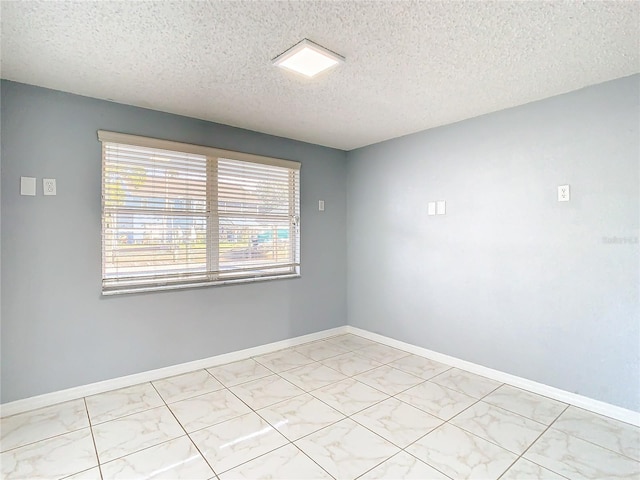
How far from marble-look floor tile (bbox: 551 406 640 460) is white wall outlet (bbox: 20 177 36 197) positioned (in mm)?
4123

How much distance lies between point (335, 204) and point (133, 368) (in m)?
2.86

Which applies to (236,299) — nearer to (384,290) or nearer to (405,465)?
(384,290)

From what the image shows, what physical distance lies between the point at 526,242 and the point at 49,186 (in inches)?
153

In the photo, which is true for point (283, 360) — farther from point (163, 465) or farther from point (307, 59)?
point (307, 59)

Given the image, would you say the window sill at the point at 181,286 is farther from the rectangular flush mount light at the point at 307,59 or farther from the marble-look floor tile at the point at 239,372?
the rectangular flush mount light at the point at 307,59

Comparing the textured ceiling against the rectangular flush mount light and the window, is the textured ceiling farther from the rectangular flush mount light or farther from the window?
the window

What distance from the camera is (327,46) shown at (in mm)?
2002

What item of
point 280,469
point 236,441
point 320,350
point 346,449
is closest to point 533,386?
point 346,449

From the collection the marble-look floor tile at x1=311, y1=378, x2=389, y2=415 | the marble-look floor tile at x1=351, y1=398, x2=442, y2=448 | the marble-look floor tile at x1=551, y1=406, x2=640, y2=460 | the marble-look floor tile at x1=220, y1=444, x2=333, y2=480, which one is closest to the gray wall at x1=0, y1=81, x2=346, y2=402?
the marble-look floor tile at x1=311, y1=378, x2=389, y2=415

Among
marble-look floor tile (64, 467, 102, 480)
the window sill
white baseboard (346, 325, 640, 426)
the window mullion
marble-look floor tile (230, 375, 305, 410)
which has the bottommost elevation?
marble-look floor tile (230, 375, 305, 410)

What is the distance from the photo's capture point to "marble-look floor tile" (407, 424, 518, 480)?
1.85m

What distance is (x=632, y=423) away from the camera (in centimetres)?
232

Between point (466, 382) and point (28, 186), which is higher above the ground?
point (28, 186)

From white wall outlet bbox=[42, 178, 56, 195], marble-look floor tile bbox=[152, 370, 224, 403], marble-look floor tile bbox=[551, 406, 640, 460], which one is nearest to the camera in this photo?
marble-look floor tile bbox=[551, 406, 640, 460]
